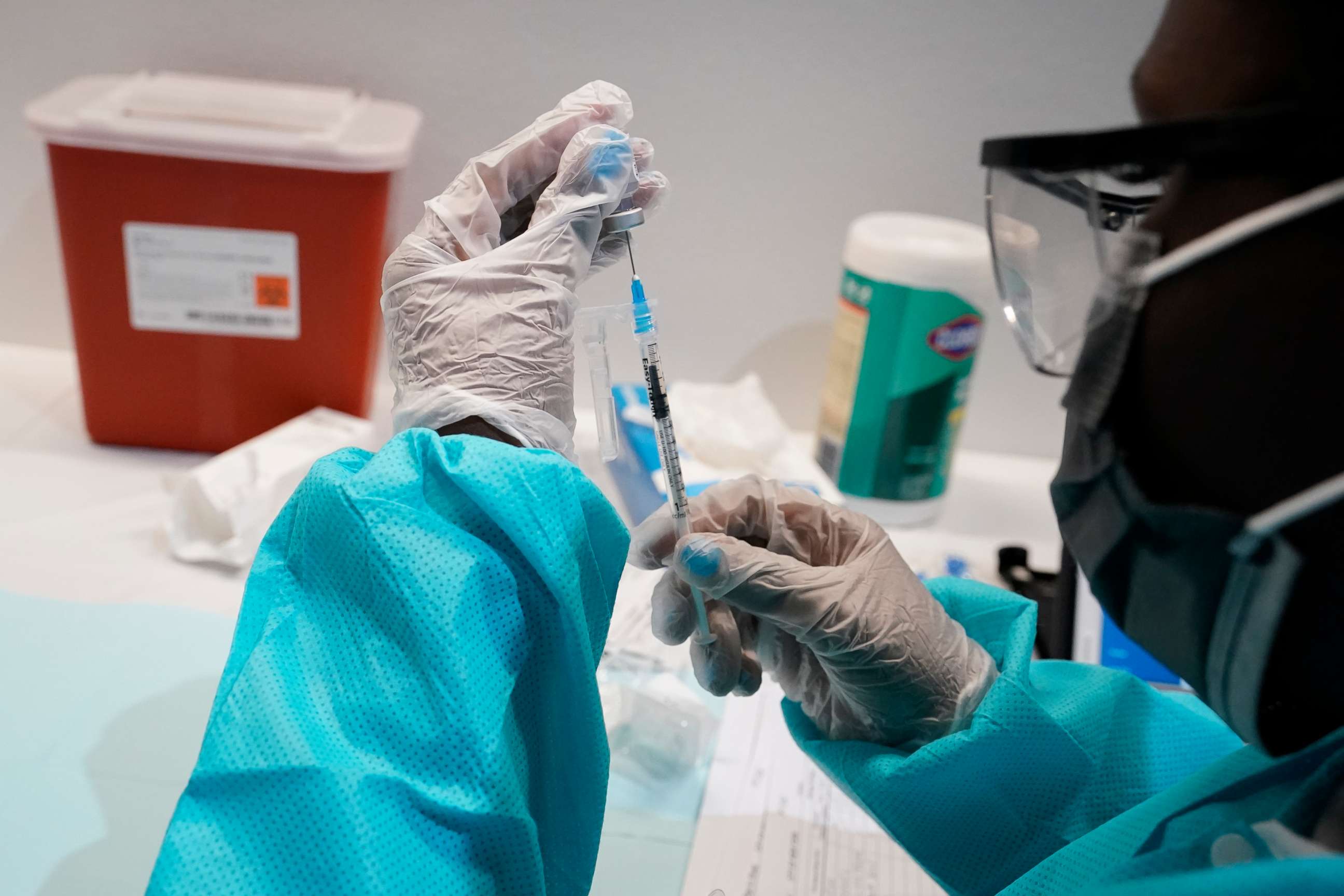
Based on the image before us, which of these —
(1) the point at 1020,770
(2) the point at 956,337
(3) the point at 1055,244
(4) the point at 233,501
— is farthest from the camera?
(2) the point at 956,337

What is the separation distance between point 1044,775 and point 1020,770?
0.02 meters

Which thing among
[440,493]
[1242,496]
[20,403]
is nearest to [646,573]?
[440,493]

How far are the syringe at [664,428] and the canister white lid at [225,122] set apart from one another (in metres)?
0.55

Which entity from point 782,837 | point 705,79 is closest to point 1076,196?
point 782,837

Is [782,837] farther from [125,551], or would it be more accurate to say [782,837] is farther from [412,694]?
[125,551]

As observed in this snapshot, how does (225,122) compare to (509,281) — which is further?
(225,122)

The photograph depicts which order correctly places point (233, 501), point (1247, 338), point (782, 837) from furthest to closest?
point (233, 501) → point (782, 837) → point (1247, 338)

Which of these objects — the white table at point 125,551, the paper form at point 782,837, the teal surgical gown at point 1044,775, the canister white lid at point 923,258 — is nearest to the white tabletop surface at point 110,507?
the white table at point 125,551

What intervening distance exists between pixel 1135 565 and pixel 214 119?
3.52ft

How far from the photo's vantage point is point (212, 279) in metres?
1.19

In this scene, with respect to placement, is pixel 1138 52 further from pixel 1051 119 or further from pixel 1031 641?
pixel 1031 641

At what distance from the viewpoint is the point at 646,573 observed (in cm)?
120

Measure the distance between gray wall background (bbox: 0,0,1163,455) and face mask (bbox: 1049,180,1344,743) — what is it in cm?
86

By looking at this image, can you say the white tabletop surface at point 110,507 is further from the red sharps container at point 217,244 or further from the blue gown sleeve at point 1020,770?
the blue gown sleeve at point 1020,770
